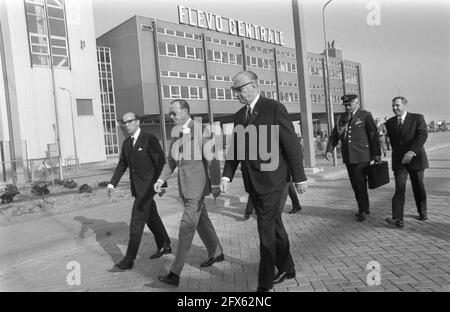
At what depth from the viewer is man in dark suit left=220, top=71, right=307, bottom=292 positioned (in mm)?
3662

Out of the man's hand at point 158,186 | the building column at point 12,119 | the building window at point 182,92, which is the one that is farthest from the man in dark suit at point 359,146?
the building window at point 182,92

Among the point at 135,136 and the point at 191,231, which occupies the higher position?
the point at 135,136

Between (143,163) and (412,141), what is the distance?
12.6 ft

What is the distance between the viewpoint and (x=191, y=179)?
14.7 ft

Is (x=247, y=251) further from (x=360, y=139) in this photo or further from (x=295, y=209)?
(x=360, y=139)

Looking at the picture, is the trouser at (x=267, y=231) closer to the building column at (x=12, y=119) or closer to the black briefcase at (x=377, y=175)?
the black briefcase at (x=377, y=175)

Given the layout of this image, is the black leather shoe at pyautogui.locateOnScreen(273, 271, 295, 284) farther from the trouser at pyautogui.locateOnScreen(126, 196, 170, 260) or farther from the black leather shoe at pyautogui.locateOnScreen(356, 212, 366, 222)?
the black leather shoe at pyautogui.locateOnScreen(356, 212, 366, 222)

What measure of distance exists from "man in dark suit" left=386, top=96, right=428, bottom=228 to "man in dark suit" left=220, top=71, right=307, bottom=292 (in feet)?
8.91

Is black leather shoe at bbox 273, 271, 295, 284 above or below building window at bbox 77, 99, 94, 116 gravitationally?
below

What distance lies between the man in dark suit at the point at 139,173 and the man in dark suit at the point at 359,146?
3.07m

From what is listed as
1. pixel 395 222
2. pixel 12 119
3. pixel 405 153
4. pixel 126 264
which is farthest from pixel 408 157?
pixel 12 119

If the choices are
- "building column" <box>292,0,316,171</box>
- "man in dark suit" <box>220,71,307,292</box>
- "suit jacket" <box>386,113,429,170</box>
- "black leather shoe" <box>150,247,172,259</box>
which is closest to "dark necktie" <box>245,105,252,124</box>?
"man in dark suit" <box>220,71,307,292</box>

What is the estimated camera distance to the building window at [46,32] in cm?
3388
